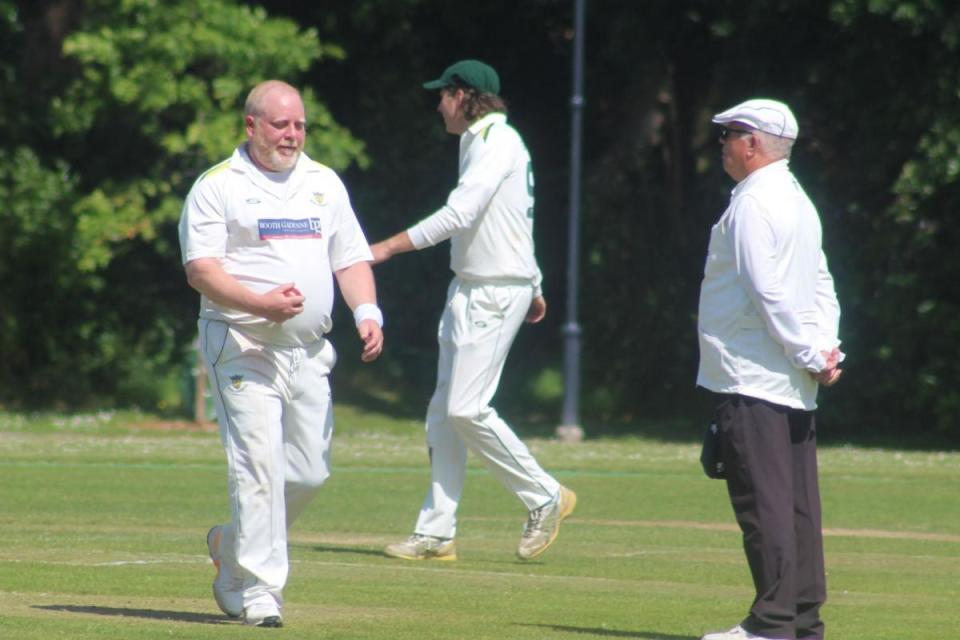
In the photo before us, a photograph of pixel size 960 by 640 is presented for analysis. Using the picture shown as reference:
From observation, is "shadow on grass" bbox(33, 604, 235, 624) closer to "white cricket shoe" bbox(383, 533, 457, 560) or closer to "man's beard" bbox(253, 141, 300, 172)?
"man's beard" bbox(253, 141, 300, 172)

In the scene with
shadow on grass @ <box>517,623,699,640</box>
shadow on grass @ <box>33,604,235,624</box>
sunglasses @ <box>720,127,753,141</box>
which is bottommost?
shadow on grass @ <box>517,623,699,640</box>

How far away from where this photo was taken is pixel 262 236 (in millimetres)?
7273

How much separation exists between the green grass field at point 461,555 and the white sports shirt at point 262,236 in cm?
113

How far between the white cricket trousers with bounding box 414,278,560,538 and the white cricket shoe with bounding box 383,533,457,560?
0.11 ft

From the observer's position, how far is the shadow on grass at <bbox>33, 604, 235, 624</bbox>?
7273mm

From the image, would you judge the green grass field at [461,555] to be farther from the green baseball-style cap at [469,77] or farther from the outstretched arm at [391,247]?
the green baseball-style cap at [469,77]

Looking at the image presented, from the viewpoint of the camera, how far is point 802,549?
693 cm

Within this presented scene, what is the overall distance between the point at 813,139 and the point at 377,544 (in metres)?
14.1

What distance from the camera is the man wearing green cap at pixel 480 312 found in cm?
988

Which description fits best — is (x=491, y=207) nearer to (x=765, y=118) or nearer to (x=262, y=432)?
(x=262, y=432)

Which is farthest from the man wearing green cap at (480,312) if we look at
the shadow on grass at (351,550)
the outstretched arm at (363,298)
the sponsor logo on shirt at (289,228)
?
the sponsor logo on shirt at (289,228)

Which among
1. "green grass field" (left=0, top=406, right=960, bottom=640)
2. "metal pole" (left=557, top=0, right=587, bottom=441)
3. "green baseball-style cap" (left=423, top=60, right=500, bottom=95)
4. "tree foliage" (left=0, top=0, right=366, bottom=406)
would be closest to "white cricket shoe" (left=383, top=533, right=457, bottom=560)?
"green grass field" (left=0, top=406, right=960, bottom=640)

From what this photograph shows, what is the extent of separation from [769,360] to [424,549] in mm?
3412

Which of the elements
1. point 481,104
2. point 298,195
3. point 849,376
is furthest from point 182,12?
point 298,195
